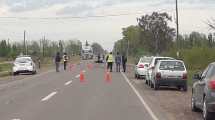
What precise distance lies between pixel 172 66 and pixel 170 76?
23.4 inches

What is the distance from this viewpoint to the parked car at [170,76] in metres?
24.7

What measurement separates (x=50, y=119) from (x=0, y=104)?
4.95m

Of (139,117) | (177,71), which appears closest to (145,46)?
(177,71)

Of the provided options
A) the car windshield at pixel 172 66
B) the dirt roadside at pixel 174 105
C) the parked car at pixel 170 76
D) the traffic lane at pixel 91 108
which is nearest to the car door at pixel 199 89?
the dirt roadside at pixel 174 105

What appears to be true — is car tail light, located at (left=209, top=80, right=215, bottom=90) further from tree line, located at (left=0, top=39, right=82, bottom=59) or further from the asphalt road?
tree line, located at (left=0, top=39, right=82, bottom=59)

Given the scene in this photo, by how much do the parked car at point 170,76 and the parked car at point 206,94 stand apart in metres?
9.00

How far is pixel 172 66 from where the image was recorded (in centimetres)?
2514

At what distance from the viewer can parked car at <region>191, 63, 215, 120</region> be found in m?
12.7

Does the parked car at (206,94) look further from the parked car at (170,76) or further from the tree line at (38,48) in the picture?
the tree line at (38,48)

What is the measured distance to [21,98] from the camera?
2012 cm

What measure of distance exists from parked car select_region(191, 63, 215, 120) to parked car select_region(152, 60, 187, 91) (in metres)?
9.00

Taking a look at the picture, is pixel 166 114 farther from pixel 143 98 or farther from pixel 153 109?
pixel 143 98

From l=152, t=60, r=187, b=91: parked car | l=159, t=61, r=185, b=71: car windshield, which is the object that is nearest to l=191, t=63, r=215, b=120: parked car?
l=152, t=60, r=187, b=91: parked car

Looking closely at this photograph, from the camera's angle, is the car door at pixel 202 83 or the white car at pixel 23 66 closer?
the car door at pixel 202 83
